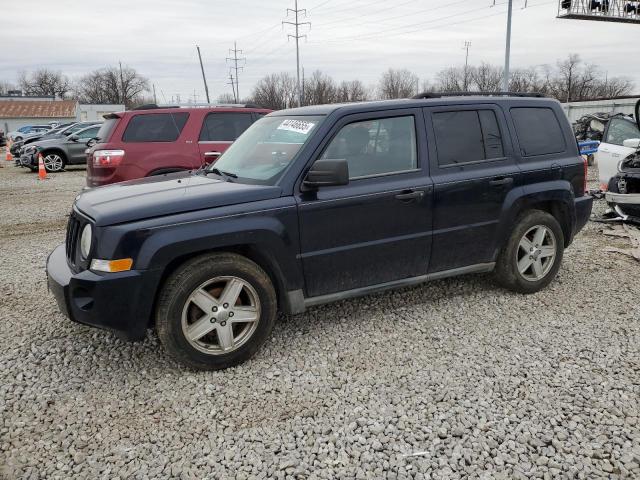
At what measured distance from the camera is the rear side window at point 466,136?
416cm

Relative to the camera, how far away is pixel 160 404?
3.12 metres

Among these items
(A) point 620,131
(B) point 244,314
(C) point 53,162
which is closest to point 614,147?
(A) point 620,131

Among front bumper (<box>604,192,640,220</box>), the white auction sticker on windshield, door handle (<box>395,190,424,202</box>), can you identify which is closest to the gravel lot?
door handle (<box>395,190,424,202</box>)

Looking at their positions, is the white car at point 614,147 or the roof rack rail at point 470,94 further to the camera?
the white car at point 614,147

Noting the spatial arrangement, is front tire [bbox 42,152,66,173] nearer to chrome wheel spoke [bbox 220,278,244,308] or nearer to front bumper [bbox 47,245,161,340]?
front bumper [bbox 47,245,161,340]

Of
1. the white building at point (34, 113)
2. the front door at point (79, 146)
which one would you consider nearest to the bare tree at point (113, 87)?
the white building at point (34, 113)

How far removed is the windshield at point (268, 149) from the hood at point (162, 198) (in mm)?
185

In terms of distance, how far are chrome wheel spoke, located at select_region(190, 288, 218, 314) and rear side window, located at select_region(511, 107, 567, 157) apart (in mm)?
3095

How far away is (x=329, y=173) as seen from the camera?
3418 millimetres

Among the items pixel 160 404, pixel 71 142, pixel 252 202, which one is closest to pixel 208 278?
pixel 252 202

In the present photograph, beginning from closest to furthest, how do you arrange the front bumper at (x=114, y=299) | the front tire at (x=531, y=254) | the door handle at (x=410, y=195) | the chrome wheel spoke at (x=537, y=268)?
1. the front bumper at (x=114, y=299)
2. the door handle at (x=410, y=195)
3. the front tire at (x=531, y=254)
4. the chrome wheel spoke at (x=537, y=268)

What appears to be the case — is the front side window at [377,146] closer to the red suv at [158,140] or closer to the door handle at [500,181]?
the door handle at [500,181]

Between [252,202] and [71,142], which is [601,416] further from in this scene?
[71,142]

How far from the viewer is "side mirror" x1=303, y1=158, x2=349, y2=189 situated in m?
3.42
